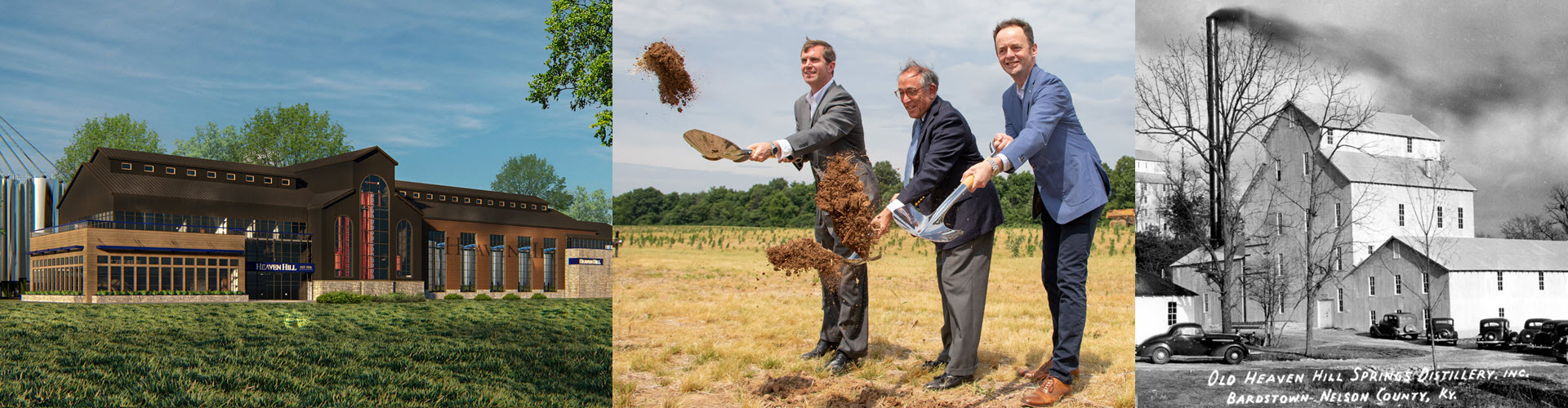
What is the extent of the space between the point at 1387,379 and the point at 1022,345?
2050mm

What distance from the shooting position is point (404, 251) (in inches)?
1145

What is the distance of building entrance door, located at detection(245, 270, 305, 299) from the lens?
77.0 ft

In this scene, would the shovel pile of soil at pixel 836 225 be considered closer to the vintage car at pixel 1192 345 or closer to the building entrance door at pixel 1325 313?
the vintage car at pixel 1192 345

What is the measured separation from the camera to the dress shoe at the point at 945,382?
409 centimetres

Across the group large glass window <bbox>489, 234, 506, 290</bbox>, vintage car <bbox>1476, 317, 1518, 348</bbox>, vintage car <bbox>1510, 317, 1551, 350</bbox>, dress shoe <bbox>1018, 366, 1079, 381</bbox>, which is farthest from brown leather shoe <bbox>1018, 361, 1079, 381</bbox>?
large glass window <bbox>489, 234, 506, 290</bbox>

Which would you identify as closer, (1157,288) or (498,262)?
(1157,288)

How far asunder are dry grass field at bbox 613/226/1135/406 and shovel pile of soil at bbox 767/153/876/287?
1.60 ft

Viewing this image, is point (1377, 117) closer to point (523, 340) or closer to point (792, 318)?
point (792, 318)

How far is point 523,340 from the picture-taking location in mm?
13922

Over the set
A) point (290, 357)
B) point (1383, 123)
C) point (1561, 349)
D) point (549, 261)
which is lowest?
point (290, 357)

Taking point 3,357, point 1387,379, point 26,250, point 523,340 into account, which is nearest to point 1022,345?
point 1387,379

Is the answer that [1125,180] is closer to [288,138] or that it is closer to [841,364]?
[841,364]

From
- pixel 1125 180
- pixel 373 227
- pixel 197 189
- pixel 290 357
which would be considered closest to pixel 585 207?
pixel 373 227

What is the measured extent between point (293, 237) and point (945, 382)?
84.9ft
